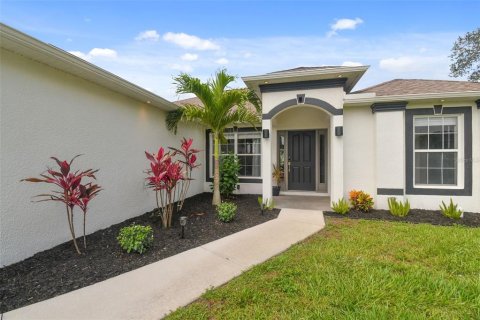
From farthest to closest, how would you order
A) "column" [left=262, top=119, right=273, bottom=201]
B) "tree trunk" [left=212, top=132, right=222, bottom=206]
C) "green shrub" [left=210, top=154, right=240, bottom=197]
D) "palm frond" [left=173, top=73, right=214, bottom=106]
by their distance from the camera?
"green shrub" [left=210, top=154, right=240, bottom=197] → "column" [left=262, top=119, right=273, bottom=201] → "tree trunk" [left=212, top=132, right=222, bottom=206] → "palm frond" [left=173, top=73, right=214, bottom=106]

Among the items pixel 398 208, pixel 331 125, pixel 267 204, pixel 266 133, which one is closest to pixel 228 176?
pixel 267 204

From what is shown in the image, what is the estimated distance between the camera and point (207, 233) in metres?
4.82

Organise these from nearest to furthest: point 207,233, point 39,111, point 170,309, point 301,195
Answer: point 170,309 < point 39,111 < point 207,233 < point 301,195

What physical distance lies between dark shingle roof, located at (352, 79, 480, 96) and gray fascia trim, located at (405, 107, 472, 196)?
0.57m

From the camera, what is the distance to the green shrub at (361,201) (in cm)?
632

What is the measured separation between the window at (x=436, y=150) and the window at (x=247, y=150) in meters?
5.01

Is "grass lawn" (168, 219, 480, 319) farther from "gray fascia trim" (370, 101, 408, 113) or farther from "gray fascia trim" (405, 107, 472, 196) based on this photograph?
"gray fascia trim" (370, 101, 408, 113)

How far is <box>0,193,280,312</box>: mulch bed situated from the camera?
2.76 metres

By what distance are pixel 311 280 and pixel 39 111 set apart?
4730mm

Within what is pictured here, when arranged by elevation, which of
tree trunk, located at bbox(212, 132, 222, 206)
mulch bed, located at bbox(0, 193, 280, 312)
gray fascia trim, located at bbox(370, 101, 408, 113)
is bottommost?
mulch bed, located at bbox(0, 193, 280, 312)

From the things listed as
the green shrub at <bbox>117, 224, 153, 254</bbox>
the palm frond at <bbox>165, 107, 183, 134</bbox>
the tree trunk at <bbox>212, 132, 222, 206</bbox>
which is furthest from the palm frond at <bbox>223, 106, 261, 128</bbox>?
the green shrub at <bbox>117, 224, 153, 254</bbox>

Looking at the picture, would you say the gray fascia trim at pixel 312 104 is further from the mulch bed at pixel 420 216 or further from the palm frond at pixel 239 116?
the mulch bed at pixel 420 216

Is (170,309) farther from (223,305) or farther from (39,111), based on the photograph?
(39,111)

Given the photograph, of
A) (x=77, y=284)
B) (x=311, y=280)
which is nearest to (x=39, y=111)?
(x=77, y=284)
